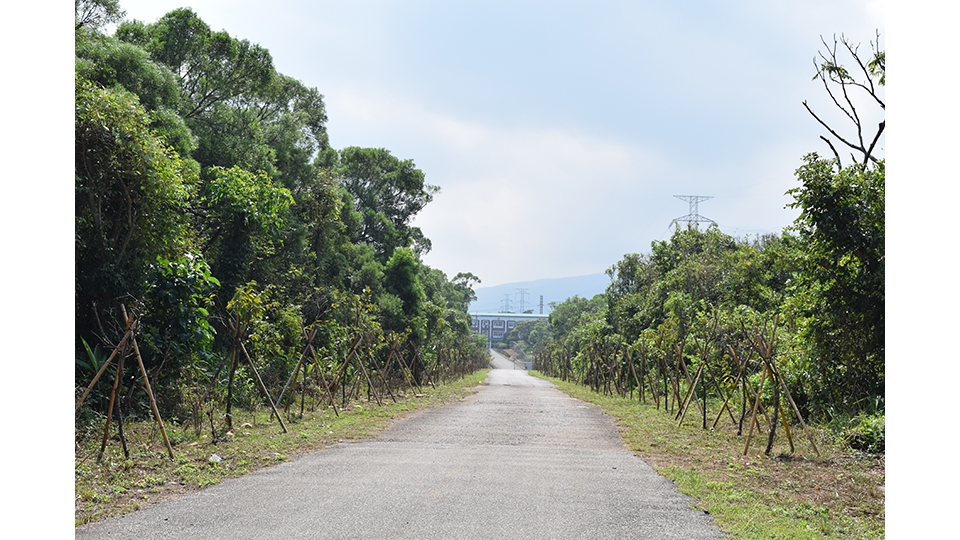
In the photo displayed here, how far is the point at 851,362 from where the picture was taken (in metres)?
11.9

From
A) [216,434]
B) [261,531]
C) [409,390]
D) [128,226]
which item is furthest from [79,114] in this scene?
[409,390]

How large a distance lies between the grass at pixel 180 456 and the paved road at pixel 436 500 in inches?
12.1

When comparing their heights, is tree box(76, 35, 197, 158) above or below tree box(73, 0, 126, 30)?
below

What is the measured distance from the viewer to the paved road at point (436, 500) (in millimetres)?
5809

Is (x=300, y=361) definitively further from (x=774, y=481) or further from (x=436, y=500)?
(x=774, y=481)

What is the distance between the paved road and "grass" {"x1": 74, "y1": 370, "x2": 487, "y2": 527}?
1.01ft

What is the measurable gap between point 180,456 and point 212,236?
962 cm

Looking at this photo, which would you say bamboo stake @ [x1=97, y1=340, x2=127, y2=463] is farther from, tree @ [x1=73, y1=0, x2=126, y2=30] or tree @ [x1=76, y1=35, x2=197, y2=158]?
tree @ [x1=73, y1=0, x2=126, y2=30]

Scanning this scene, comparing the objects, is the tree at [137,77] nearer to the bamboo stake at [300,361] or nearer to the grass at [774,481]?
the bamboo stake at [300,361]

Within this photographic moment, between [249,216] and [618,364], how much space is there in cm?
1411

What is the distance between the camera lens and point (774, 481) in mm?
8422

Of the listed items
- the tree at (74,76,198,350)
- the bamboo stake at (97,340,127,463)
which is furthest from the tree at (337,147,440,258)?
the bamboo stake at (97,340,127,463)

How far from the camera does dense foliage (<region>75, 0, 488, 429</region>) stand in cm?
1180

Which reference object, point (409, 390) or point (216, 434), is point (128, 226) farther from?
point (409, 390)
